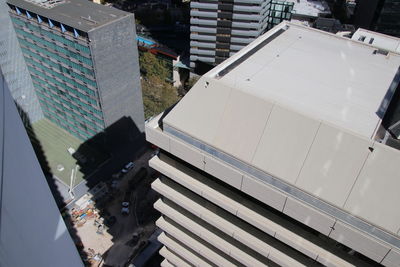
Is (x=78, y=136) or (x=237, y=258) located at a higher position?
(x=237, y=258)

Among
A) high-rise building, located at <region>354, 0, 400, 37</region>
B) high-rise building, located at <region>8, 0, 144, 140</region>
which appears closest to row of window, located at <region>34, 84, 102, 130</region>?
high-rise building, located at <region>8, 0, 144, 140</region>

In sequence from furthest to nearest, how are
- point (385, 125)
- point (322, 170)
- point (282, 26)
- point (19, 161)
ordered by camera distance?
1. point (282, 26)
2. point (385, 125)
3. point (322, 170)
4. point (19, 161)

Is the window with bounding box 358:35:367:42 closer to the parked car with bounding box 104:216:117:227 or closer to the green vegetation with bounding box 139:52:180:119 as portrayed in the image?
the green vegetation with bounding box 139:52:180:119

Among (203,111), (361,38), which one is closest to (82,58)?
(203,111)

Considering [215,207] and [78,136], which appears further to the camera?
[78,136]

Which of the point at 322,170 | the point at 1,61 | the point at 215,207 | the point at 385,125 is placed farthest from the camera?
the point at 1,61

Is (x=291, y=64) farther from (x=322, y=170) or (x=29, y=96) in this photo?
(x=29, y=96)

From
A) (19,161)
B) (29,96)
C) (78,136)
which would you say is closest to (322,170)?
(19,161)
